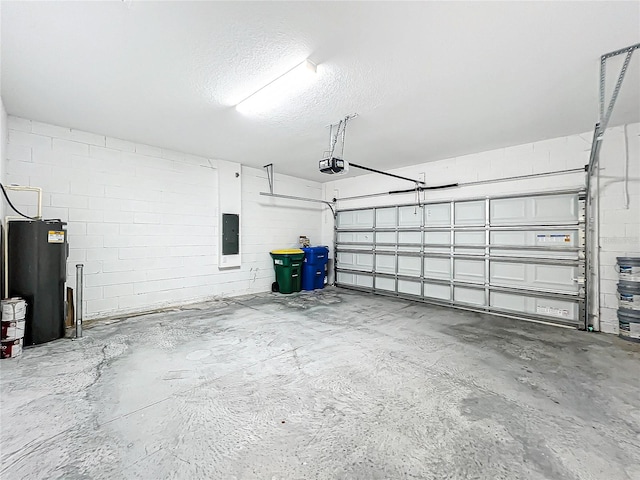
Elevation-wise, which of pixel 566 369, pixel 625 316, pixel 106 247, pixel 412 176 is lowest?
pixel 566 369

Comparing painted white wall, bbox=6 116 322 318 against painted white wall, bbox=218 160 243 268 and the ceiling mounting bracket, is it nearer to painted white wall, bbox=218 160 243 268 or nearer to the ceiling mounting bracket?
painted white wall, bbox=218 160 243 268

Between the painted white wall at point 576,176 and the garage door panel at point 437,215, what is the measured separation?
0.18 m

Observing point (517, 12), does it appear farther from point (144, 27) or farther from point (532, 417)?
point (532, 417)

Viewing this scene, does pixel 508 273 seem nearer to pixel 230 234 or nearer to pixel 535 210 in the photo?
pixel 535 210

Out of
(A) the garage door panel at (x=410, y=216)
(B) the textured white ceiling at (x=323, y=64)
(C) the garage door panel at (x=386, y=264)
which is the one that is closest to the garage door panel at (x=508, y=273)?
(A) the garage door panel at (x=410, y=216)

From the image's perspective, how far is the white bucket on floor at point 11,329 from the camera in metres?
2.73

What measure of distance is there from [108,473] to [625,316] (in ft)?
17.4

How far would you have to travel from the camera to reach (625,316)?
3.42 m

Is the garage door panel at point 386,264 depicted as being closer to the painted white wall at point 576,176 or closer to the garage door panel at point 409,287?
the garage door panel at point 409,287

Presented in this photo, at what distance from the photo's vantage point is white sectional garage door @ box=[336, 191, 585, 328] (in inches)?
160

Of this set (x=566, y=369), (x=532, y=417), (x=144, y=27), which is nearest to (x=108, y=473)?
(x=532, y=417)

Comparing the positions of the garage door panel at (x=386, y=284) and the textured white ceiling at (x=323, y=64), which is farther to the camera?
the garage door panel at (x=386, y=284)

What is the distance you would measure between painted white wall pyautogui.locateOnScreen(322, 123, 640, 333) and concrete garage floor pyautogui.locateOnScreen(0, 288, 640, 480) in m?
1.13

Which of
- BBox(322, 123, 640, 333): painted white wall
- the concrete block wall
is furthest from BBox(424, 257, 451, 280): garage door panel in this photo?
the concrete block wall
